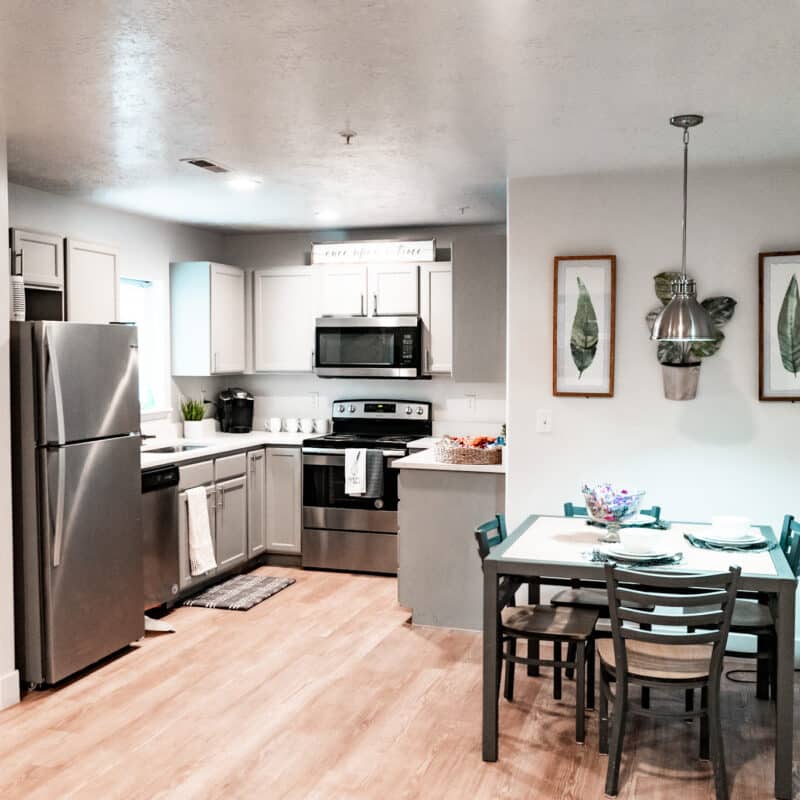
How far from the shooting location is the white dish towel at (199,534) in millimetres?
5176

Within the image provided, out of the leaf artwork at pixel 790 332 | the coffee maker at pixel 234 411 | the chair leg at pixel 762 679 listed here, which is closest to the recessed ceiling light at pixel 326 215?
the coffee maker at pixel 234 411

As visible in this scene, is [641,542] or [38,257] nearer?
[641,542]

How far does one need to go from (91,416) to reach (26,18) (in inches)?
80.9

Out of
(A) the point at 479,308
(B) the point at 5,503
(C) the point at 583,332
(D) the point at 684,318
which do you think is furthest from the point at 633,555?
(B) the point at 5,503

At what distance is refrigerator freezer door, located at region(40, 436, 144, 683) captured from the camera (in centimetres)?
384

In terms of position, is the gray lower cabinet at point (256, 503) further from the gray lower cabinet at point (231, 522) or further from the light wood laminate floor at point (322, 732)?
the light wood laminate floor at point (322, 732)

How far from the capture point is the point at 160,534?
4863mm

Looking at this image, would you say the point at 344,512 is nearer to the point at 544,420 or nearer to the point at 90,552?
the point at 544,420

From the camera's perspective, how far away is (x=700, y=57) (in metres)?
Answer: 2.63

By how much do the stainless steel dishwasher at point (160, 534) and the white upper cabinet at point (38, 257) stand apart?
3.72 feet

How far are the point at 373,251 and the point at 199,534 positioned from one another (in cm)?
231

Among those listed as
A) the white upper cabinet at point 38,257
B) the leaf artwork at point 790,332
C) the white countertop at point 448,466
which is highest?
the white upper cabinet at point 38,257

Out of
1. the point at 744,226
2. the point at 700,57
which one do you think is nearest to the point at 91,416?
the point at 700,57

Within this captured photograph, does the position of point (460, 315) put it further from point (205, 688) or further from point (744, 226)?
point (205, 688)
